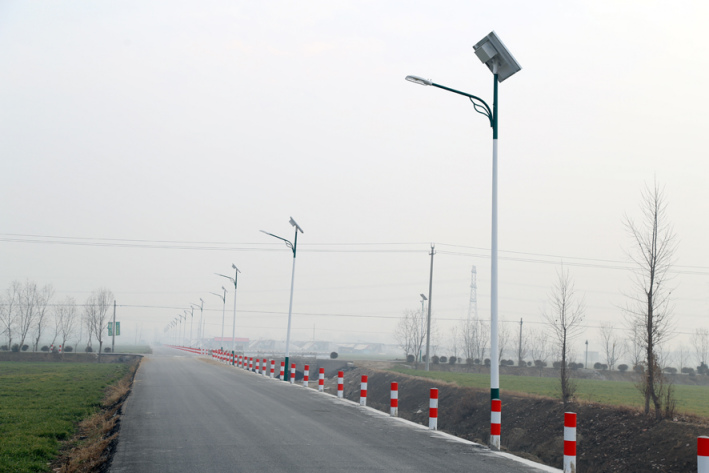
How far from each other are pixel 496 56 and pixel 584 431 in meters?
9.91

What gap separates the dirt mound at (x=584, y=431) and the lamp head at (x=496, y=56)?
7665 mm

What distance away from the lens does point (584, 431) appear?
50.0 feet

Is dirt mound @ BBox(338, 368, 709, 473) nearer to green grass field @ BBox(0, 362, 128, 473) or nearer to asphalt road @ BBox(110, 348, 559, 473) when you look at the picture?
asphalt road @ BBox(110, 348, 559, 473)

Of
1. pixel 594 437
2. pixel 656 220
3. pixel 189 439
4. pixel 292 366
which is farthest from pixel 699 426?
pixel 292 366

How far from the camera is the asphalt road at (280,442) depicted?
→ 7441 mm

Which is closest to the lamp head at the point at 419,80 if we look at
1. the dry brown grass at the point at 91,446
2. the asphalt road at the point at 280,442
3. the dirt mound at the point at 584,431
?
the asphalt road at the point at 280,442

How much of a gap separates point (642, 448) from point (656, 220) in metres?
5.40

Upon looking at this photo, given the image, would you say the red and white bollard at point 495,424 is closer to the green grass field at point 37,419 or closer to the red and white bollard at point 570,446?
the red and white bollard at point 570,446

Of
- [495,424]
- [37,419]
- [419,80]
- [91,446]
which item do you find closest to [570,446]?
[495,424]

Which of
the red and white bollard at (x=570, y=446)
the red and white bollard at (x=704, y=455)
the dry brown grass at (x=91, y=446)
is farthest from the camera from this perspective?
the dry brown grass at (x=91, y=446)

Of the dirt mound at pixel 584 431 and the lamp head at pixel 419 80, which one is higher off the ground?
the lamp head at pixel 419 80

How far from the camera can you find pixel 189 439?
923 cm

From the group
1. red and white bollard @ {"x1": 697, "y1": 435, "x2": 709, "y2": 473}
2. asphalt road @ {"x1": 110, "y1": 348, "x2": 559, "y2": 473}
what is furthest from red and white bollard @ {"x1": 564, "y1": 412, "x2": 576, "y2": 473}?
red and white bollard @ {"x1": 697, "y1": 435, "x2": 709, "y2": 473}

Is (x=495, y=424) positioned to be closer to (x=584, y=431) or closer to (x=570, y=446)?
(x=570, y=446)
